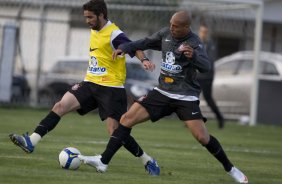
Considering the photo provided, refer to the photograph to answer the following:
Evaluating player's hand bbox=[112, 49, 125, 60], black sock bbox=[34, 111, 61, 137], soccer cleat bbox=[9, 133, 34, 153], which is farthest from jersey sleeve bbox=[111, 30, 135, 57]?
soccer cleat bbox=[9, 133, 34, 153]

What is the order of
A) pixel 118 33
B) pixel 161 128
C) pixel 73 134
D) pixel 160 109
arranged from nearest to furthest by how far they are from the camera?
pixel 160 109
pixel 118 33
pixel 73 134
pixel 161 128

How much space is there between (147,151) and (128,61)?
36.5ft

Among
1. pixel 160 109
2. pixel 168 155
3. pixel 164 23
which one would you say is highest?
pixel 160 109

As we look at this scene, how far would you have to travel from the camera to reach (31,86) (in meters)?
23.1

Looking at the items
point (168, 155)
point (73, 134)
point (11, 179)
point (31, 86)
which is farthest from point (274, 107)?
point (11, 179)

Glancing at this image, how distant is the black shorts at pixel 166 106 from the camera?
9.66 metres

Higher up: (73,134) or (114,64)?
(114,64)

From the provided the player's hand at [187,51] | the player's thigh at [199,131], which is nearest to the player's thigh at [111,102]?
the player's thigh at [199,131]

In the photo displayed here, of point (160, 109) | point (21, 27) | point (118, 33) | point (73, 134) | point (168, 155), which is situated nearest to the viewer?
point (160, 109)

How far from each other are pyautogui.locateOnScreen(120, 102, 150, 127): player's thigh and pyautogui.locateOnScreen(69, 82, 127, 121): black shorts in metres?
0.68

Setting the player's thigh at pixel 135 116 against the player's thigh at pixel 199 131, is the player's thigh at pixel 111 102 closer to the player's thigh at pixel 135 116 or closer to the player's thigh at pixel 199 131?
the player's thigh at pixel 135 116

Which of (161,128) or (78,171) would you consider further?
(161,128)

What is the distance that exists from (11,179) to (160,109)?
6.55 ft

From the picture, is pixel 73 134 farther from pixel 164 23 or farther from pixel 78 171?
pixel 164 23
